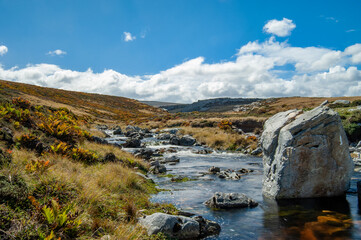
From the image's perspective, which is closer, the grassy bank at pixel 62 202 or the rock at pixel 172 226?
the grassy bank at pixel 62 202

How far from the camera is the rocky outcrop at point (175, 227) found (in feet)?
18.8

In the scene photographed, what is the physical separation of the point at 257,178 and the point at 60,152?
32.3 feet

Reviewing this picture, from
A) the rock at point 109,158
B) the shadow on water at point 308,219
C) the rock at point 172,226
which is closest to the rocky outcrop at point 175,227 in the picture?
the rock at point 172,226

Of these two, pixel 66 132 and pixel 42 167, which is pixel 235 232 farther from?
pixel 66 132


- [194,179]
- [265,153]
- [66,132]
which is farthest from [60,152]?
[265,153]

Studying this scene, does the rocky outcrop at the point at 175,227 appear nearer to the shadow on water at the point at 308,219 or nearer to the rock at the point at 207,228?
the rock at the point at 207,228

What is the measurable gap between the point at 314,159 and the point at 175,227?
5.72 meters

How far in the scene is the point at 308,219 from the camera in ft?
23.7

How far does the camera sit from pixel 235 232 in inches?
256

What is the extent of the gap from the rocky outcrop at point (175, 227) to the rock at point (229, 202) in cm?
205

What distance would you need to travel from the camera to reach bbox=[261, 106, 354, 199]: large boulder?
8727 millimetres

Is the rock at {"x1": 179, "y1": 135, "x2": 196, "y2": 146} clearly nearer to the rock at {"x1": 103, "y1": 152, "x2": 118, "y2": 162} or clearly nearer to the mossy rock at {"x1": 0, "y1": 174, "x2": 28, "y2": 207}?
the rock at {"x1": 103, "y1": 152, "x2": 118, "y2": 162}

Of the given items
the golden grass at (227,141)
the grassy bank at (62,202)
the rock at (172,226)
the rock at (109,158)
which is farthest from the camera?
the golden grass at (227,141)

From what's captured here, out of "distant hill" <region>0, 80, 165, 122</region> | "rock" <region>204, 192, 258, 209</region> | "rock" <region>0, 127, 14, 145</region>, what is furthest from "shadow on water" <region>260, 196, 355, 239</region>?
"distant hill" <region>0, 80, 165, 122</region>
